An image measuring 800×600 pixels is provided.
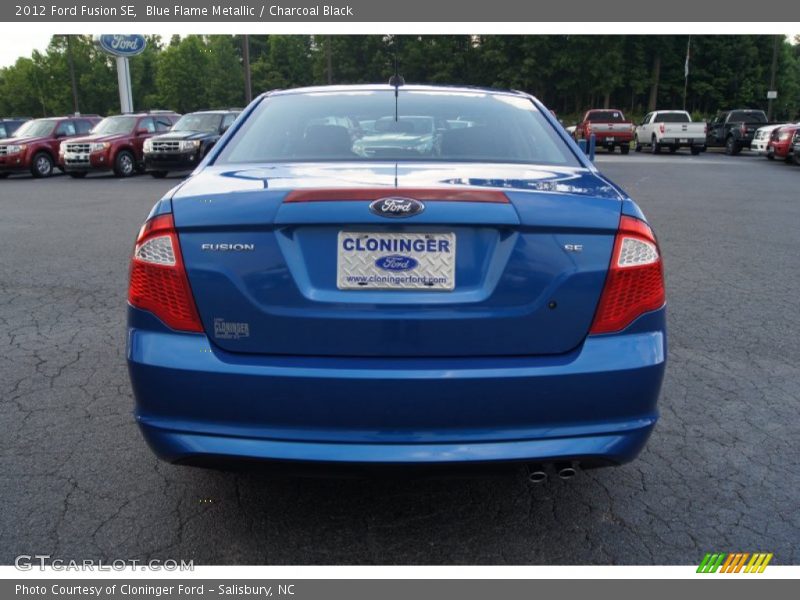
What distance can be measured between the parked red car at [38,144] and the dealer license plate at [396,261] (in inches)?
884

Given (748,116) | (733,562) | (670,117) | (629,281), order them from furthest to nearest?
(670,117) → (748,116) → (733,562) → (629,281)

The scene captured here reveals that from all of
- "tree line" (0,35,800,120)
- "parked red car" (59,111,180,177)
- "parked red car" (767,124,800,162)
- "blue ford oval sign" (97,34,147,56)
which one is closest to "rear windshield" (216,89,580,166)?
"parked red car" (59,111,180,177)

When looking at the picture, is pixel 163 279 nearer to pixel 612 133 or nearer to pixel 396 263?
pixel 396 263

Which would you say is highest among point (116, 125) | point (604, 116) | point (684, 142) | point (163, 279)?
point (604, 116)

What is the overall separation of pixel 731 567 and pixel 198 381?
1.96m

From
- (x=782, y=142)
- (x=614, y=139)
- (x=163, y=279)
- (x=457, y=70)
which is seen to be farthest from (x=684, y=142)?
(x=457, y=70)

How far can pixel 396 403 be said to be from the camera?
2.22m

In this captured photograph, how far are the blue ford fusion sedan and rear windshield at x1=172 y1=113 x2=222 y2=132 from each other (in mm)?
18851

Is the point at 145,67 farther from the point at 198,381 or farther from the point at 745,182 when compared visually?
the point at 198,381

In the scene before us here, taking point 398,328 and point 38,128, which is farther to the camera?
point 38,128

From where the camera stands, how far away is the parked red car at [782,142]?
22406 mm

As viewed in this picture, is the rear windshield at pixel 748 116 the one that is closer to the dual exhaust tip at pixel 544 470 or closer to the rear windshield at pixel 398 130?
the rear windshield at pixel 398 130

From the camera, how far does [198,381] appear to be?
2.28 metres

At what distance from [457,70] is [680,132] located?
4972 cm
